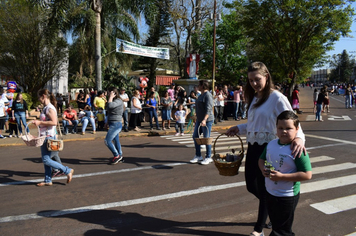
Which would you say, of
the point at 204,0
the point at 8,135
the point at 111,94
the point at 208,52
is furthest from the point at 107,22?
the point at 111,94

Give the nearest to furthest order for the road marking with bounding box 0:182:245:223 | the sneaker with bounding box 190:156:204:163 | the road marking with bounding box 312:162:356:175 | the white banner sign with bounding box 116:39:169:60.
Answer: the road marking with bounding box 0:182:245:223 → the road marking with bounding box 312:162:356:175 → the sneaker with bounding box 190:156:204:163 → the white banner sign with bounding box 116:39:169:60

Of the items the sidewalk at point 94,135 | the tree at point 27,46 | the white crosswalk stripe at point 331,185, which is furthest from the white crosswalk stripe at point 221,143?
the tree at point 27,46

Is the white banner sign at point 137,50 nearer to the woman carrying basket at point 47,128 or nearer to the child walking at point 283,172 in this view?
the woman carrying basket at point 47,128

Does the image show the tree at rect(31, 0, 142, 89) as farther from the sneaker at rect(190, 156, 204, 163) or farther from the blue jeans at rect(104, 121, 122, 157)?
the sneaker at rect(190, 156, 204, 163)

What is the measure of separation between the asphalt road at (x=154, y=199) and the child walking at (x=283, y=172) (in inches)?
41.8

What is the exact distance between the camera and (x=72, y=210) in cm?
442

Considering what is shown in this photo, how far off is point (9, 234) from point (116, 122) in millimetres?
3738

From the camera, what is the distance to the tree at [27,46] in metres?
17.1

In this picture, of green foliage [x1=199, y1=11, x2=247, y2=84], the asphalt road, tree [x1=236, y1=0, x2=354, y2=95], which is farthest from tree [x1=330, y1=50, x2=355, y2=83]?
the asphalt road

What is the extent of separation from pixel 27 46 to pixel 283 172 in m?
18.5

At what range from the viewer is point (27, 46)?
17.5m

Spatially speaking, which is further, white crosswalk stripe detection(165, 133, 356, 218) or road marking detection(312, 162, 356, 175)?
road marking detection(312, 162, 356, 175)

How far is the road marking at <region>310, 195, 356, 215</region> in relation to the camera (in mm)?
4258

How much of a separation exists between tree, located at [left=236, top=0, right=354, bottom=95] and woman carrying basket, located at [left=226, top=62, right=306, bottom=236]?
15.9 meters
